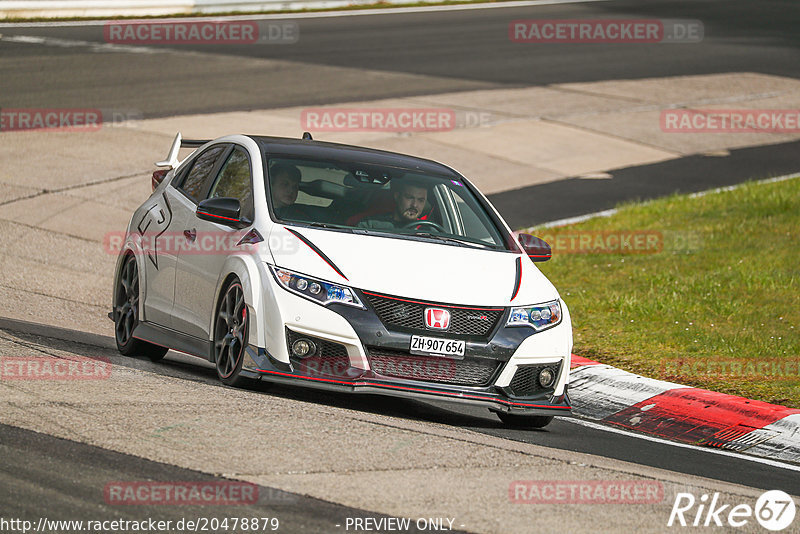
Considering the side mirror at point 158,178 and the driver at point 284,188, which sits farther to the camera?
the side mirror at point 158,178

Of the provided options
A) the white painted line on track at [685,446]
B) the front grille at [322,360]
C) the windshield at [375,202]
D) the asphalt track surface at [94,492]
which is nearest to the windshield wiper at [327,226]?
the windshield at [375,202]

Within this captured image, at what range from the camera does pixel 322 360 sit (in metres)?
7.45

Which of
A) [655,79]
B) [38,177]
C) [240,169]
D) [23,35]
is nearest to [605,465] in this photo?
[240,169]

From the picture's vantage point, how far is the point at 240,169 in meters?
8.77

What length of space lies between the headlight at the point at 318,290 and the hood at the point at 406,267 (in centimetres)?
4

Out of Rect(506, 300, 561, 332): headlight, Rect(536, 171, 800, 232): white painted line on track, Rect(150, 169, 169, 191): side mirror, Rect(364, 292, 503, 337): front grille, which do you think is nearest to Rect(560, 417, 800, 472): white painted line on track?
Rect(506, 300, 561, 332): headlight

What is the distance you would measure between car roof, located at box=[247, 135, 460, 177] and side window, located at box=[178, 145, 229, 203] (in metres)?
0.39

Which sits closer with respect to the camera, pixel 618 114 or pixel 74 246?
pixel 74 246

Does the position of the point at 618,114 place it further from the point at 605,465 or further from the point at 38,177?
the point at 605,465

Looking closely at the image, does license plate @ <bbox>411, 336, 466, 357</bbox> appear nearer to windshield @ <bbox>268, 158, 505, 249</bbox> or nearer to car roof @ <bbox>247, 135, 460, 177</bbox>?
windshield @ <bbox>268, 158, 505, 249</bbox>

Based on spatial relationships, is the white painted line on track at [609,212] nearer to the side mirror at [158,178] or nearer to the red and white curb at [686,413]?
the red and white curb at [686,413]

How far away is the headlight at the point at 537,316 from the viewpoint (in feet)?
25.6

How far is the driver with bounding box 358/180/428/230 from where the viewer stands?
8.38 m

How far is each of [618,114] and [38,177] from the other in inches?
458
